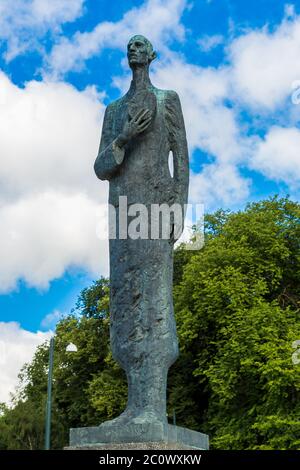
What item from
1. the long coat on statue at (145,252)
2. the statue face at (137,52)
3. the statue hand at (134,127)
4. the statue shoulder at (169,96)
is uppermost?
the statue face at (137,52)

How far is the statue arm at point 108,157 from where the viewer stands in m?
7.42

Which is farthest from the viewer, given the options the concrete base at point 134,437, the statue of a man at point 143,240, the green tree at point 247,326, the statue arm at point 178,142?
the green tree at point 247,326

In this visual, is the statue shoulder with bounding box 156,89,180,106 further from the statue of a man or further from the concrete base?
the concrete base

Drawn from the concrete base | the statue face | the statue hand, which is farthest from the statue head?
the concrete base

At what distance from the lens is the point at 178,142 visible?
7738 millimetres

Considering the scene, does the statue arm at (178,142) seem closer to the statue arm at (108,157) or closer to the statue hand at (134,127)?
the statue hand at (134,127)

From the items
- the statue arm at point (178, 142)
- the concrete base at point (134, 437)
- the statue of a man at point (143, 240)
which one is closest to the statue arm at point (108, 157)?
the statue of a man at point (143, 240)

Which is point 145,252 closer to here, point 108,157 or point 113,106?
point 108,157

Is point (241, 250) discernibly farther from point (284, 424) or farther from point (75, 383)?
point (75, 383)

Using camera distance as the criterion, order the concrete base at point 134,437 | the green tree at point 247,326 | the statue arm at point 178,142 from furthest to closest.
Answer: the green tree at point 247,326 → the statue arm at point 178,142 → the concrete base at point 134,437

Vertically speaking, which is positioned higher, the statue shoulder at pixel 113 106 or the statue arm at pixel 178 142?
the statue shoulder at pixel 113 106

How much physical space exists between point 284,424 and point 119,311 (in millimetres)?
18418

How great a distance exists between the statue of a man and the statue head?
0.01 metres

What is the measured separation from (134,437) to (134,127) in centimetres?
308
